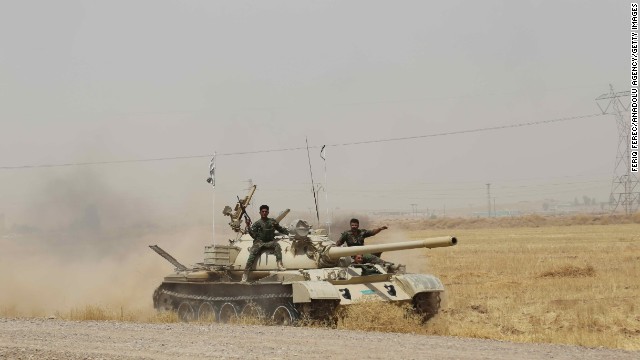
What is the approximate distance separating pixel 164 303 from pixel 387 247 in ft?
23.9

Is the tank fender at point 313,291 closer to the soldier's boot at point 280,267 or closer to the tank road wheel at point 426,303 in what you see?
the soldier's boot at point 280,267

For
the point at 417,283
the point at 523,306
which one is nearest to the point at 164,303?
the point at 417,283

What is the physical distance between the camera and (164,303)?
83.6ft

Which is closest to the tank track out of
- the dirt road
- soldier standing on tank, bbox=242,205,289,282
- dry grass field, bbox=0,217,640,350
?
dry grass field, bbox=0,217,640,350

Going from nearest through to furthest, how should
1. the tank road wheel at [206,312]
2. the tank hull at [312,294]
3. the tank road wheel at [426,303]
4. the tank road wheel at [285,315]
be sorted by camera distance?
the tank hull at [312,294] < the tank road wheel at [285,315] < the tank road wheel at [426,303] < the tank road wheel at [206,312]

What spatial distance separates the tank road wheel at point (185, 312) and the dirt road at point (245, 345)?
20.3ft

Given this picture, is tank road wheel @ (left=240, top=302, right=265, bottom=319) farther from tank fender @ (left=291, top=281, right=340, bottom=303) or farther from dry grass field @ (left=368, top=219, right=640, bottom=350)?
dry grass field @ (left=368, top=219, right=640, bottom=350)

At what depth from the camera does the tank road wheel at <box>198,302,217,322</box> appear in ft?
75.6

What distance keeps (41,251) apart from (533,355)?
32247 millimetres

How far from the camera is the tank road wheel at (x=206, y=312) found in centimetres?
2303

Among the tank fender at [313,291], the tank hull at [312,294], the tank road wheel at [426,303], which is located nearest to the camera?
the tank fender at [313,291]

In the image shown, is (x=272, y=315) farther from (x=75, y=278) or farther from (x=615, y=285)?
(x=75, y=278)

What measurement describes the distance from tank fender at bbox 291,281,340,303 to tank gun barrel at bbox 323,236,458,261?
48.1 inches

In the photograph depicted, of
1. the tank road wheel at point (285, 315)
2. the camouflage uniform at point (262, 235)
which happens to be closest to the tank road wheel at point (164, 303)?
the camouflage uniform at point (262, 235)
